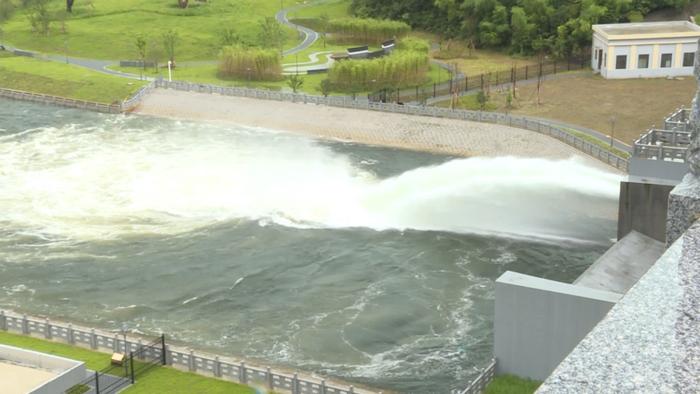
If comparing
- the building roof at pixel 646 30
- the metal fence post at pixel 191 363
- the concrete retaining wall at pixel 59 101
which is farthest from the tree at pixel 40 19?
the metal fence post at pixel 191 363

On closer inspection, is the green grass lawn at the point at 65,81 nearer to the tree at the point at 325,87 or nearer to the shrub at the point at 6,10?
the tree at the point at 325,87

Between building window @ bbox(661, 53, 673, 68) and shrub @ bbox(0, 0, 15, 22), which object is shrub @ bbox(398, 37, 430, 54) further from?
shrub @ bbox(0, 0, 15, 22)

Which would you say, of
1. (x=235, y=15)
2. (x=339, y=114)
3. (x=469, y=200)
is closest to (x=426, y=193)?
(x=469, y=200)

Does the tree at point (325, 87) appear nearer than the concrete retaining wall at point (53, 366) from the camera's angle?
No

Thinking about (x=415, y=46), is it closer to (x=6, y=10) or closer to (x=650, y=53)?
(x=650, y=53)

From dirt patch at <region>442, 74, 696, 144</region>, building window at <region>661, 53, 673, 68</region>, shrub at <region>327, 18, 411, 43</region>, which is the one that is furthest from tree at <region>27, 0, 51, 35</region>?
building window at <region>661, 53, 673, 68</region>

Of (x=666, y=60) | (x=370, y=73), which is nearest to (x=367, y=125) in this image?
(x=370, y=73)
